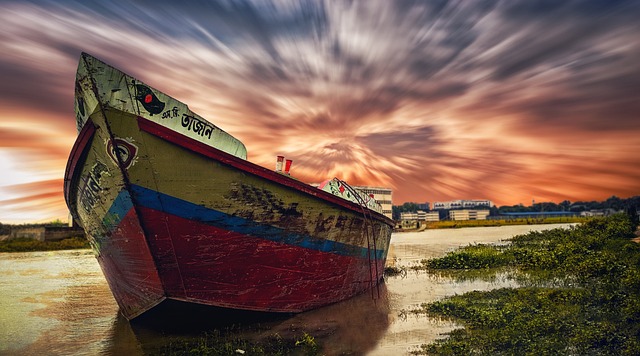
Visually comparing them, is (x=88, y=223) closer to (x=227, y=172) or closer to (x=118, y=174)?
(x=118, y=174)

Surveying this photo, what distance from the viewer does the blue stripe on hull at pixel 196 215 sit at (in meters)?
5.58

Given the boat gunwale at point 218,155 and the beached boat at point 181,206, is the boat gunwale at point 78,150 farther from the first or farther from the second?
the boat gunwale at point 218,155

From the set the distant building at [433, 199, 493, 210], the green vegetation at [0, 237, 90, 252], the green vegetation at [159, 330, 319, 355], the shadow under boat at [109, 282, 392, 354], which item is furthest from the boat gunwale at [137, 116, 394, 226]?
the distant building at [433, 199, 493, 210]

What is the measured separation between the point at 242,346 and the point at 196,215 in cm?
223

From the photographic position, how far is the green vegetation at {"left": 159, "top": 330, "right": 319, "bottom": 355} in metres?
5.61

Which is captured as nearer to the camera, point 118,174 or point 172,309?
point 118,174

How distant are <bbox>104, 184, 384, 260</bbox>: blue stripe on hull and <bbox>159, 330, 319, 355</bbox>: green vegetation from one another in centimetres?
169

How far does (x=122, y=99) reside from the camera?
5.29 metres

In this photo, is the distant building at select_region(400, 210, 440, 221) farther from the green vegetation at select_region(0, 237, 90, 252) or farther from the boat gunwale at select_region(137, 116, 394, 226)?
the boat gunwale at select_region(137, 116, 394, 226)

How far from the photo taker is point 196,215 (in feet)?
19.1

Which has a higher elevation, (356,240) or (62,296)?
(356,240)

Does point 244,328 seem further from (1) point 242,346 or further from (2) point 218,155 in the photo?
(2) point 218,155

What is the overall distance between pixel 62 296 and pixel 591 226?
27710 mm

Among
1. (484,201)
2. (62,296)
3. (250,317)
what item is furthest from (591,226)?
(484,201)
